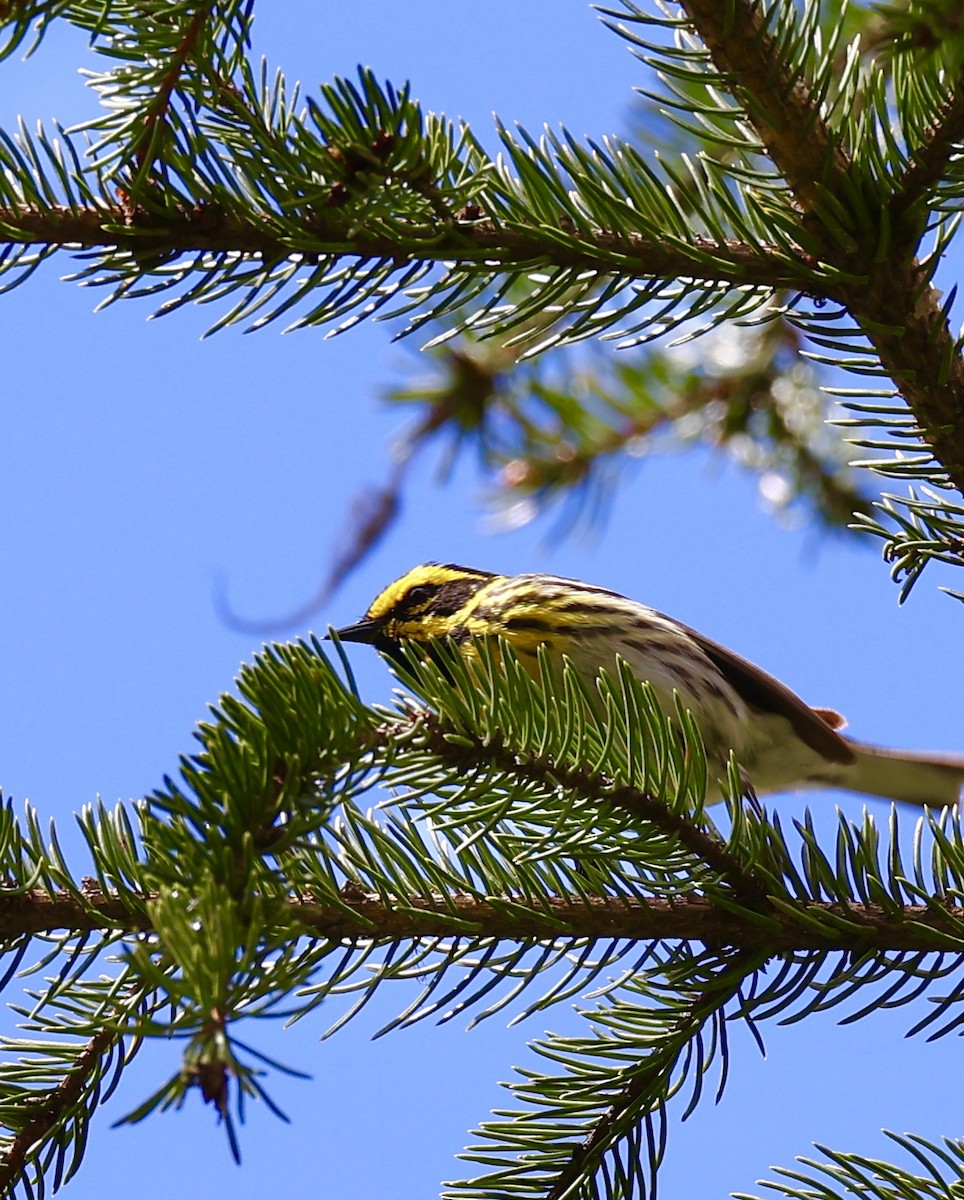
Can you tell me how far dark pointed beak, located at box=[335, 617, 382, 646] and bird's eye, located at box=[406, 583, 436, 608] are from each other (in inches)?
3.4

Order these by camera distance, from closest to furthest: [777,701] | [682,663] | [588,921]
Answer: [588,921] < [682,663] < [777,701]

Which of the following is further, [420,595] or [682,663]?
[420,595]

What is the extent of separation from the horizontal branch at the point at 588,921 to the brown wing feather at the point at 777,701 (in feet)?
4.92

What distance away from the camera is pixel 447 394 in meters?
2.92

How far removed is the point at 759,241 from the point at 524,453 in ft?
5.11

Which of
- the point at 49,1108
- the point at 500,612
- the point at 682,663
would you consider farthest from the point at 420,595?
the point at 49,1108

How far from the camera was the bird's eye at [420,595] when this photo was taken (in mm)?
2979

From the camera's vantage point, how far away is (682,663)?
2.79 meters

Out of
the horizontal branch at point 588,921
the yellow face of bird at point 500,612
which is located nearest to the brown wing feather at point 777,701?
the yellow face of bird at point 500,612

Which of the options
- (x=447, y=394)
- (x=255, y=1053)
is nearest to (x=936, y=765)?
(x=447, y=394)

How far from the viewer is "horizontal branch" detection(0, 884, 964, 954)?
4.20 ft

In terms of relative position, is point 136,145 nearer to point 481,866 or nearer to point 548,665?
point 548,665

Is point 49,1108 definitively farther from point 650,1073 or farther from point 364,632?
point 364,632

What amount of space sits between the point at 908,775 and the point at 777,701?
1.18 ft
